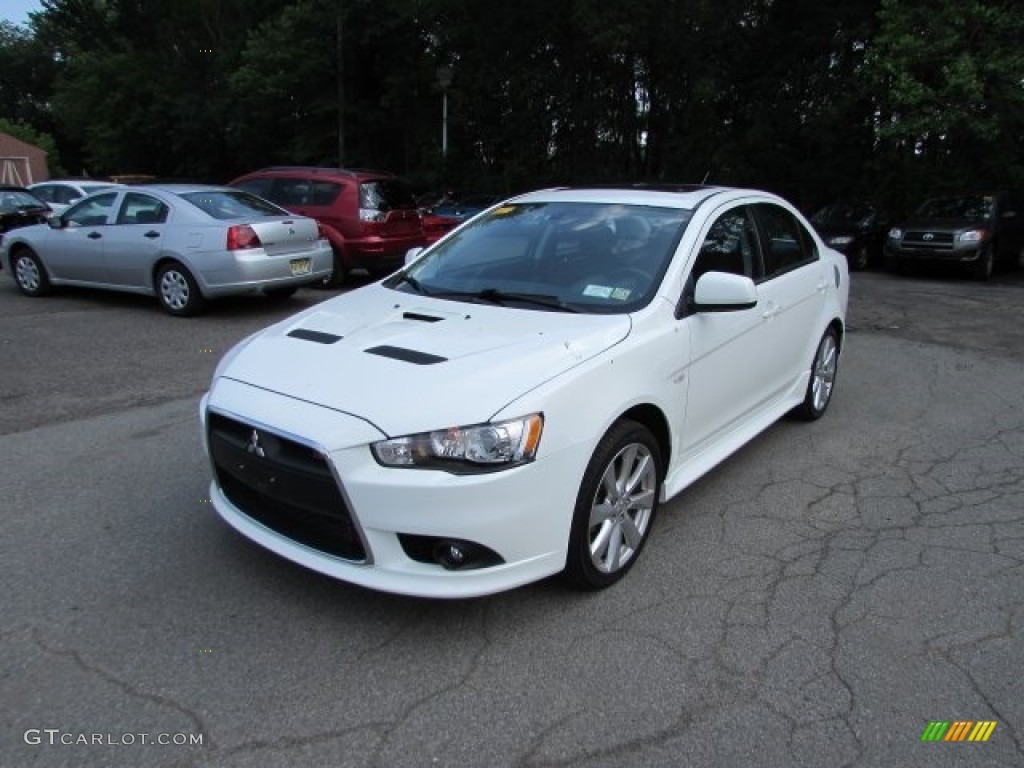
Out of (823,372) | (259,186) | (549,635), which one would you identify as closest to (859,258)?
(259,186)

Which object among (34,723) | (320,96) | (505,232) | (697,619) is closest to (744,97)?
(320,96)

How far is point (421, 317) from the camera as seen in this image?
358cm

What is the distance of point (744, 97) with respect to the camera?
2078 cm

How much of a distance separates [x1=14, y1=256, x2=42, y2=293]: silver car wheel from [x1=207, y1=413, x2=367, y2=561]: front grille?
8.37m

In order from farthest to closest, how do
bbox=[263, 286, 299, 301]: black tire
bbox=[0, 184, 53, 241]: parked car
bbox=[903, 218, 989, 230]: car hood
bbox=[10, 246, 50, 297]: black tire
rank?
bbox=[0, 184, 53, 241]: parked car < bbox=[903, 218, 989, 230]: car hood < bbox=[263, 286, 299, 301]: black tire < bbox=[10, 246, 50, 297]: black tire

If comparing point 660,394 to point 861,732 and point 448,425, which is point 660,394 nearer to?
point 448,425

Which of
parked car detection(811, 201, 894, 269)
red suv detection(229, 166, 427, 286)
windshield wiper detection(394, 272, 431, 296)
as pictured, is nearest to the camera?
windshield wiper detection(394, 272, 431, 296)

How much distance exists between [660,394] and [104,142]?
1640 inches

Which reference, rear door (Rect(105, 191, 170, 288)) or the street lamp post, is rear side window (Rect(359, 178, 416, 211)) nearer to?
rear door (Rect(105, 191, 170, 288))

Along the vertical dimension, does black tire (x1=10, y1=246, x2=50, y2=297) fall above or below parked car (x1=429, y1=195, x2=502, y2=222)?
below

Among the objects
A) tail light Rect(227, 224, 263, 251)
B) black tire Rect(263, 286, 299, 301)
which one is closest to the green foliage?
black tire Rect(263, 286, 299, 301)

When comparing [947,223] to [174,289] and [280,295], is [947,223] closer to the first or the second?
[280,295]

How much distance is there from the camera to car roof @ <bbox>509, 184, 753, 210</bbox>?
4.17 meters

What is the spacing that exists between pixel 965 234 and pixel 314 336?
14.0m
